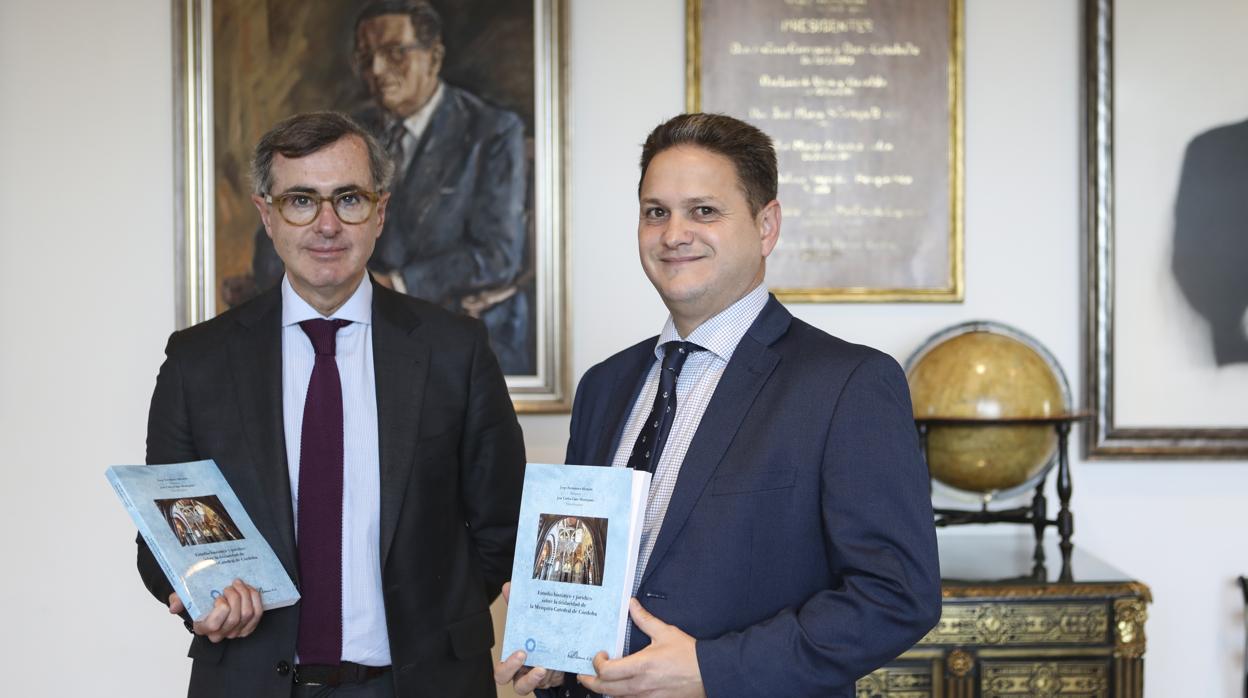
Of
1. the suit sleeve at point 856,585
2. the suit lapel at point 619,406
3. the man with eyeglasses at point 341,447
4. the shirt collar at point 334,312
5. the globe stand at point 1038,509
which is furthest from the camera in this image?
the globe stand at point 1038,509

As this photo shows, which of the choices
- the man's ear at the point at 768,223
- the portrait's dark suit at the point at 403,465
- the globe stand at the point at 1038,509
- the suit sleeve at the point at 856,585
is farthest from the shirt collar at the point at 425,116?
the suit sleeve at the point at 856,585

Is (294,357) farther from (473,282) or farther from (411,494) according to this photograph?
(473,282)

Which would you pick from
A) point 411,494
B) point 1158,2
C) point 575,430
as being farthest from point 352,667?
point 1158,2

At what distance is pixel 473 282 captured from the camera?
413cm

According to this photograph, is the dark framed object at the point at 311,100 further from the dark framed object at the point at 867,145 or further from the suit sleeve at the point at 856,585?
the suit sleeve at the point at 856,585

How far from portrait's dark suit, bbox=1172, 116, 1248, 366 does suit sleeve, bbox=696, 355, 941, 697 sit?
280cm

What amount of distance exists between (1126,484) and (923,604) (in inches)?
109

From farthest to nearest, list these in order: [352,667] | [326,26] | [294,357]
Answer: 1. [326,26]
2. [294,357]
3. [352,667]

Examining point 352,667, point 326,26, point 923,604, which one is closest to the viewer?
point 923,604

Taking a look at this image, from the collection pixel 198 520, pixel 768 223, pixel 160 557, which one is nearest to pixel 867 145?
pixel 768 223

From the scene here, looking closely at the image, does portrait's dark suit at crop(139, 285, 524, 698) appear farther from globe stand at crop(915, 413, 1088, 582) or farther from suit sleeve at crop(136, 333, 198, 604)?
globe stand at crop(915, 413, 1088, 582)

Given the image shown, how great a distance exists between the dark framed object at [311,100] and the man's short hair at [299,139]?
1.65 metres

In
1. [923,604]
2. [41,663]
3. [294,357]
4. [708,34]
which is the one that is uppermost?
[708,34]

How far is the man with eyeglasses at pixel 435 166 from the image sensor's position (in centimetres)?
412
